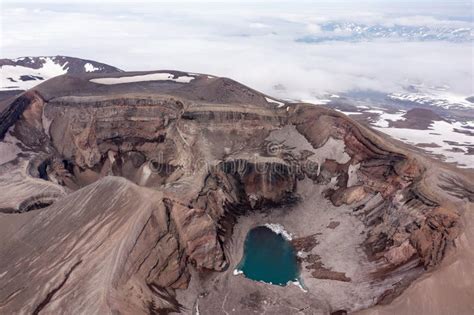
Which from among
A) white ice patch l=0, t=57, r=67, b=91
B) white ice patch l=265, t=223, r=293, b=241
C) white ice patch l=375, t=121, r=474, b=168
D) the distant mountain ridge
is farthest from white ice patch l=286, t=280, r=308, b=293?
Result: white ice patch l=0, t=57, r=67, b=91

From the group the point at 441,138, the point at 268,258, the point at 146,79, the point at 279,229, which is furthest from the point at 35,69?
the point at 441,138

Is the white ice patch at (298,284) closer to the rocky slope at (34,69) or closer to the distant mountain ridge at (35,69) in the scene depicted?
the rocky slope at (34,69)

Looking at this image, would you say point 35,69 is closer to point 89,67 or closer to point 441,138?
point 89,67

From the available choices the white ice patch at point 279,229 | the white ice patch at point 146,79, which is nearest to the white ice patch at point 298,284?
the white ice patch at point 279,229

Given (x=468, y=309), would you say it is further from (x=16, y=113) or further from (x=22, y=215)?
(x=16, y=113)

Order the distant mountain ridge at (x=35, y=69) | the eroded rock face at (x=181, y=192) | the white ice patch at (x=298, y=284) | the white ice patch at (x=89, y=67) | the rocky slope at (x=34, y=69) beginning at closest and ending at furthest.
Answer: the eroded rock face at (x=181, y=192), the white ice patch at (x=298, y=284), the rocky slope at (x=34, y=69), the distant mountain ridge at (x=35, y=69), the white ice patch at (x=89, y=67)

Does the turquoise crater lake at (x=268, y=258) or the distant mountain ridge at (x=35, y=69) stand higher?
the distant mountain ridge at (x=35, y=69)

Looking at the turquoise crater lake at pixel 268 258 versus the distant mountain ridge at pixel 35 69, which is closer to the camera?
the turquoise crater lake at pixel 268 258

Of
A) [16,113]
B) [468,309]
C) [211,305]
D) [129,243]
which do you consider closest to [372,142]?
[468,309]
